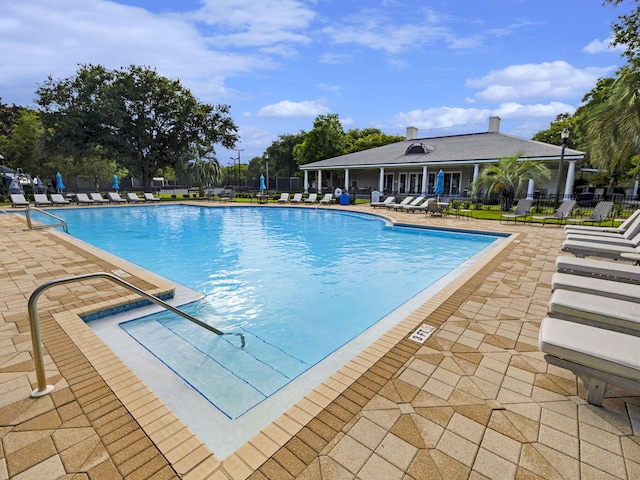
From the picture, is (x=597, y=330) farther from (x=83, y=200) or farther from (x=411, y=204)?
(x=83, y=200)

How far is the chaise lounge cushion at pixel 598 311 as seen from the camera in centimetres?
268

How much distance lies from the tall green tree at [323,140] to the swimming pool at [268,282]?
22.8 metres

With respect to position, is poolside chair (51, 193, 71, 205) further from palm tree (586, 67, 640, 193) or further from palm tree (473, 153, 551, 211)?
palm tree (586, 67, 640, 193)

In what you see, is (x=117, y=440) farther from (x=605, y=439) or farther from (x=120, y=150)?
(x=120, y=150)

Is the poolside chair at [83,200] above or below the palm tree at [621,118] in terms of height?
below

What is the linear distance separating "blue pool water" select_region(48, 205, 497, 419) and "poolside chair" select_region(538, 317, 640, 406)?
251cm

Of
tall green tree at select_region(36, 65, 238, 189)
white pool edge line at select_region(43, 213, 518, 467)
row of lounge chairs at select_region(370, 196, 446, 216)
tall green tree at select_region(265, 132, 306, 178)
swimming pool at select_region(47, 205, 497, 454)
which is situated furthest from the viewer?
tall green tree at select_region(265, 132, 306, 178)

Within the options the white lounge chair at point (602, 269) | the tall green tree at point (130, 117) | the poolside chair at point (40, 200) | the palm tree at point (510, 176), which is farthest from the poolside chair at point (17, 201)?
the palm tree at point (510, 176)

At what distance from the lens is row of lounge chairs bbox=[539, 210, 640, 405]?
6.97ft

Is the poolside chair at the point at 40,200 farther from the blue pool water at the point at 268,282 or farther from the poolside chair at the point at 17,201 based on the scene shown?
the blue pool water at the point at 268,282

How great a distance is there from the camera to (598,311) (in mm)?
2797

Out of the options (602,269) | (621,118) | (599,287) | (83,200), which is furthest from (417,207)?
(83,200)

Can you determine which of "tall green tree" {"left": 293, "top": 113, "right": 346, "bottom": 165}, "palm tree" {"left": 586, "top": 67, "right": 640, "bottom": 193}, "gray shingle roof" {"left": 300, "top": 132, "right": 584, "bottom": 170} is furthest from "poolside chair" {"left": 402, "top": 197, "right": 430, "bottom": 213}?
"tall green tree" {"left": 293, "top": 113, "right": 346, "bottom": 165}

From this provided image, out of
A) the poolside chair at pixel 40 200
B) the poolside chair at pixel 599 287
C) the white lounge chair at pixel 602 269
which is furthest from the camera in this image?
the poolside chair at pixel 40 200
